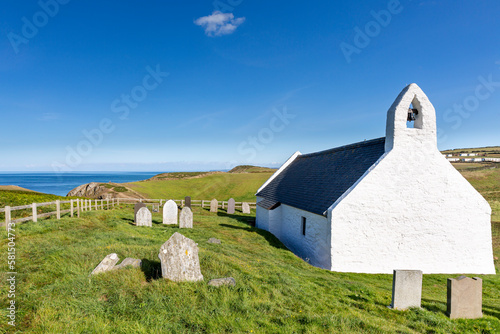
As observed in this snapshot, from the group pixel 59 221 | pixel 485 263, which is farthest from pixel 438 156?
pixel 59 221

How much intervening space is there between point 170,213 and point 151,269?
13703 mm

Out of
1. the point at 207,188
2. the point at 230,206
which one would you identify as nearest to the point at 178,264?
the point at 230,206

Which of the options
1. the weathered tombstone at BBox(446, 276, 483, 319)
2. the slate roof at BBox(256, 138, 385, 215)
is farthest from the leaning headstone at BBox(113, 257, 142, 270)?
the slate roof at BBox(256, 138, 385, 215)

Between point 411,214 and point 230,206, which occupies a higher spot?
point 411,214

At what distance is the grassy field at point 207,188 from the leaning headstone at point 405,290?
36.6 meters

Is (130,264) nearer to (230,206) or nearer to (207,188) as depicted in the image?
(230,206)

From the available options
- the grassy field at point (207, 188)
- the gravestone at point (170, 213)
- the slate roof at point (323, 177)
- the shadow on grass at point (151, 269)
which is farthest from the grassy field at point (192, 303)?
the grassy field at point (207, 188)

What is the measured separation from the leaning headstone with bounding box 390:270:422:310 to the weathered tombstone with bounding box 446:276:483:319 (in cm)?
75

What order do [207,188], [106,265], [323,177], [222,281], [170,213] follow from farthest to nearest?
[207,188], [170,213], [323,177], [106,265], [222,281]

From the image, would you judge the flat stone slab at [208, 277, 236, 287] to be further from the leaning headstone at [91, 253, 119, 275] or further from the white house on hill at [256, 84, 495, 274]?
the white house on hill at [256, 84, 495, 274]

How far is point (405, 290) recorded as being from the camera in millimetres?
7484

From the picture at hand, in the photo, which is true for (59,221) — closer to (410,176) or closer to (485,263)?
(410,176)

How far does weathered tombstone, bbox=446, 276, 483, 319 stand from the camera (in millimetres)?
7031

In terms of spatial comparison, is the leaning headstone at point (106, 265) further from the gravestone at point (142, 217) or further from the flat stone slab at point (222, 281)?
the gravestone at point (142, 217)
